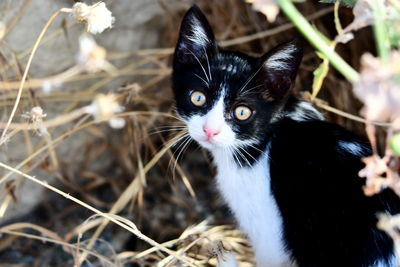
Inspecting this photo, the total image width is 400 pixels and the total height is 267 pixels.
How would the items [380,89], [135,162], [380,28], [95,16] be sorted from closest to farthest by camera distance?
[380,89] < [380,28] < [95,16] < [135,162]

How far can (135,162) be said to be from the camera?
257 centimetres

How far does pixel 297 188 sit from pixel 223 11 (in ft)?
3.71

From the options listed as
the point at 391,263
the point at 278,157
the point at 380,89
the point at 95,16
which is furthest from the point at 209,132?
the point at 380,89

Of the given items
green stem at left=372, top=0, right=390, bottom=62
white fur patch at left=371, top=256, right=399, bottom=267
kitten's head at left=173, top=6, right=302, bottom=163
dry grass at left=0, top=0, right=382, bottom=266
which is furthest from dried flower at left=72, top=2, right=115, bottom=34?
white fur patch at left=371, top=256, right=399, bottom=267

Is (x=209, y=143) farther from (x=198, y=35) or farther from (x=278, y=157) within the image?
(x=198, y=35)

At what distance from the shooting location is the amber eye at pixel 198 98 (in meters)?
1.73

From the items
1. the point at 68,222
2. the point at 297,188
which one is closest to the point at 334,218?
the point at 297,188

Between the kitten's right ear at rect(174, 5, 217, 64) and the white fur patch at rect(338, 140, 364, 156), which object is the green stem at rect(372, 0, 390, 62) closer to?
the white fur patch at rect(338, 140, 364, 156)

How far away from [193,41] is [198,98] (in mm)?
198

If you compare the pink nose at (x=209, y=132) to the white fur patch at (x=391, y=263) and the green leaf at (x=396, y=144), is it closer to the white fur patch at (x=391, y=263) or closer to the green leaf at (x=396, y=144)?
the white fur patch at (x=391, y=263)

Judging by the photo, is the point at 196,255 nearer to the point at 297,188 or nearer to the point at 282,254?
the point at 282,254

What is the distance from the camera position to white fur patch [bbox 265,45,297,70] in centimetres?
163

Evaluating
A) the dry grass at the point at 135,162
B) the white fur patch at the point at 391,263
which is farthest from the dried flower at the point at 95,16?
the white fur patch at the point at 391,263

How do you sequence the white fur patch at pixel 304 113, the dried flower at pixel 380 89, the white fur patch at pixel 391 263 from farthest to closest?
1. the white fur patch at pixel 304 113
2. the white fur patch at pixel 391 263
3. the dried flower at pixel 380 89
